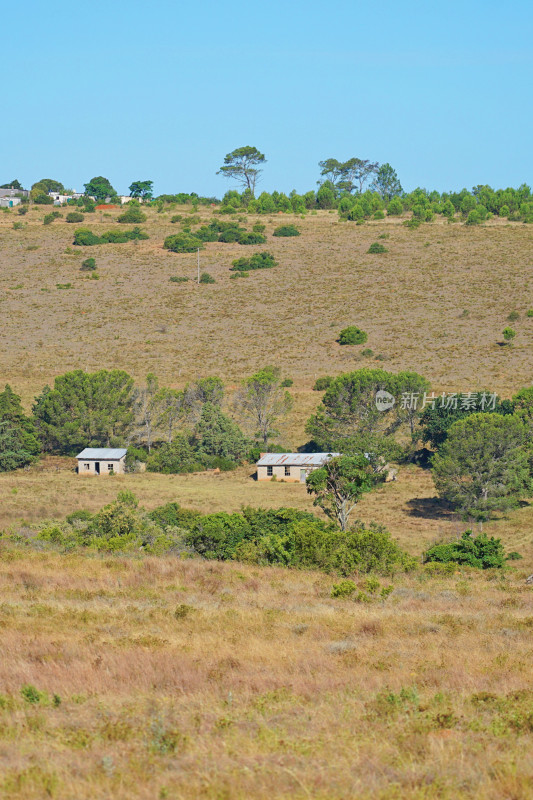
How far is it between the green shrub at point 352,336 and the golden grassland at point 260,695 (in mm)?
64439

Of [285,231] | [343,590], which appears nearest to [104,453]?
[343,590]

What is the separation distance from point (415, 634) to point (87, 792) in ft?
24.5

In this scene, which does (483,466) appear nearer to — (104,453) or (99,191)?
(104,453)

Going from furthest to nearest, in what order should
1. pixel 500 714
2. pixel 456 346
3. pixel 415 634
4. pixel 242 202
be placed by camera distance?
pixel 242 202 < pixel 456 346 < pixel 415 634 < pixel 500 714

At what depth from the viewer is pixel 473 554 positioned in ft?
89.3

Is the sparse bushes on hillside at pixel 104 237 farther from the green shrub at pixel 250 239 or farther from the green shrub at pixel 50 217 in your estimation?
the green shrub at pixel 250 239

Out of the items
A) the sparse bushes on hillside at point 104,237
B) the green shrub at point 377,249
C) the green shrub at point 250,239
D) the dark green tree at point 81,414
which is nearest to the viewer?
the dark green tree at point 81,414

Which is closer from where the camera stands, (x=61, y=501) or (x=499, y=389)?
(x=61, y=501)

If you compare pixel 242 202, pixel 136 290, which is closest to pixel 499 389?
pixel 136 290

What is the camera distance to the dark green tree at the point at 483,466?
44.9 meters

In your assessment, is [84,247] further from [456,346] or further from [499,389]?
[499,389]

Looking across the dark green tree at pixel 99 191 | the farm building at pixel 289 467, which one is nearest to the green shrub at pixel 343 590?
the farm building at pixel 289 467

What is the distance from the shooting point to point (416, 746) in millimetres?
7895

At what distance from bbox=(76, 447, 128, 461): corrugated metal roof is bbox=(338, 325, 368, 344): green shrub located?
1201 inches
